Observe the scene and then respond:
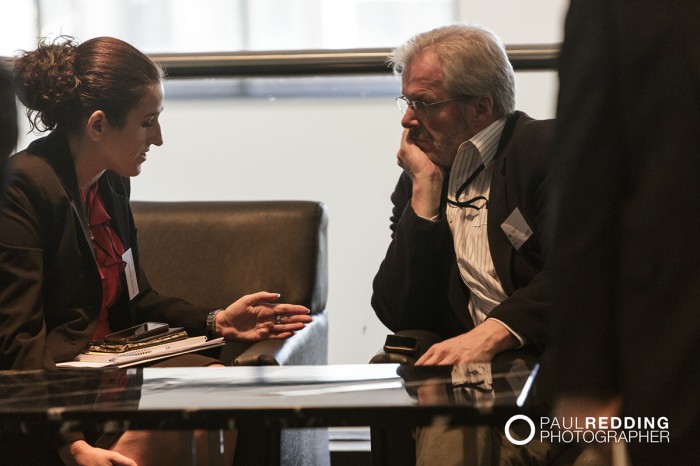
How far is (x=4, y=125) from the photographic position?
2.13 meters

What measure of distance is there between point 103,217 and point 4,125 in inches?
27.5

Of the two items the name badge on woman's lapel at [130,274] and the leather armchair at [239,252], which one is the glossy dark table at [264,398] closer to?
the name badge on woman's lapel at [130,274]

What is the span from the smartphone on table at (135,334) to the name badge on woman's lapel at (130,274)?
0.25 m

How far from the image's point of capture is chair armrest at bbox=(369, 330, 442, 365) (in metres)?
2.54

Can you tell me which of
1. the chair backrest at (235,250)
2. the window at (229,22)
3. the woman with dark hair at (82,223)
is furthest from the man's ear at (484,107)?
the window at (229,22)

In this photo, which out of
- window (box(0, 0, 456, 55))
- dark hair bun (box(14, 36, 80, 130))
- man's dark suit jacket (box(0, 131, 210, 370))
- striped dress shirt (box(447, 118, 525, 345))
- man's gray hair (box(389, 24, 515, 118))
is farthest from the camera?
window (box(0, 0, 456, 55))

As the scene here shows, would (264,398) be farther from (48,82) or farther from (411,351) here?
(48,82)

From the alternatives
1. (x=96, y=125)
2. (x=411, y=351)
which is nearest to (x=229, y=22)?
(x=96, y=125)

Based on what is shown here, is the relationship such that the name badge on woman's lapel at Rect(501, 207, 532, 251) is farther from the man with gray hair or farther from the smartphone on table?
the smartphone on table

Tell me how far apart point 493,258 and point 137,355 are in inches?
41.0

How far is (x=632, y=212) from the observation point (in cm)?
125

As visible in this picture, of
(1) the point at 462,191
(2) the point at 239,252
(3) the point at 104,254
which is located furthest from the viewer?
(2) the point at 239,252

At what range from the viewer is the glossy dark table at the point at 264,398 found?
1691mm

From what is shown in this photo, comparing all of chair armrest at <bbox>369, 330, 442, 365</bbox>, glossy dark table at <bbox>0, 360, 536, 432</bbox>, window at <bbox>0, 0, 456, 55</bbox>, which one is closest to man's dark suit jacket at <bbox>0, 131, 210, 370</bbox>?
glossy dark table at <bbox>0, 360, 536, 432</bbox>
